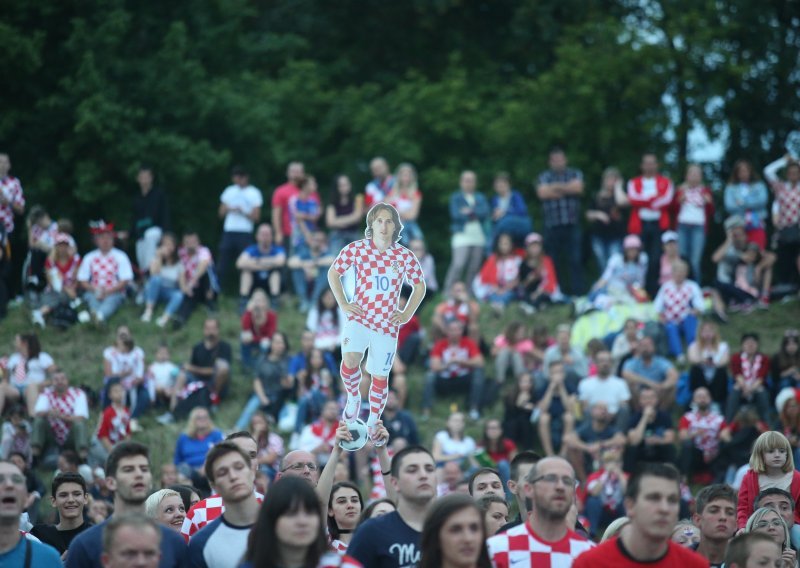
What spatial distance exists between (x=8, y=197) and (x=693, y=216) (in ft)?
29.1

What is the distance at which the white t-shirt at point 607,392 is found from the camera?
46.8ft

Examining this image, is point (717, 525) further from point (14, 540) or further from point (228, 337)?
point (228, 337)

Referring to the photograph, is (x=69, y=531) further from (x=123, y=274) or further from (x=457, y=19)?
(x=457, y=19)

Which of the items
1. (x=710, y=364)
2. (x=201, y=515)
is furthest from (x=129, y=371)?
(x=201, y=515)

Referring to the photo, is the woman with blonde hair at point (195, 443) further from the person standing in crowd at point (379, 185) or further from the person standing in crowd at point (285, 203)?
the person standing in crowd at point (285, 203)

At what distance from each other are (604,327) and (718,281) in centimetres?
219

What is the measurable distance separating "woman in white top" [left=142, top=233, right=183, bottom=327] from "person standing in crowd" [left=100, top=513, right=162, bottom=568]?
12194mm

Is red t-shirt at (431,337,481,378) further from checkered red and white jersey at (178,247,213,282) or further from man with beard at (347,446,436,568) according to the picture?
man with beard at (347,446,436,568)

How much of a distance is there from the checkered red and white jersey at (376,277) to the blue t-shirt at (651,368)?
23.5 feet

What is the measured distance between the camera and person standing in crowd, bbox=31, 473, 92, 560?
25.9 feet

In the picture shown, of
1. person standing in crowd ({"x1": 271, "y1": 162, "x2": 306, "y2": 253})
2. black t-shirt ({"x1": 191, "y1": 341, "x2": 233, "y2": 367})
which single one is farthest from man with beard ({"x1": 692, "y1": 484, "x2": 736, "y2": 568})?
person standing in crowd ({"x1": 271, "y1": 162, "x2": 306, "y2": 253})

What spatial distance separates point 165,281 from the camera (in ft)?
58.2

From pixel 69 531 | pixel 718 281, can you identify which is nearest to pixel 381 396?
pixel 69 531

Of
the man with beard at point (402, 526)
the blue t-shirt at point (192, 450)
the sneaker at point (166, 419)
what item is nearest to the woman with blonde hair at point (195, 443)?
the blue t-shirt at point (192, 450)
